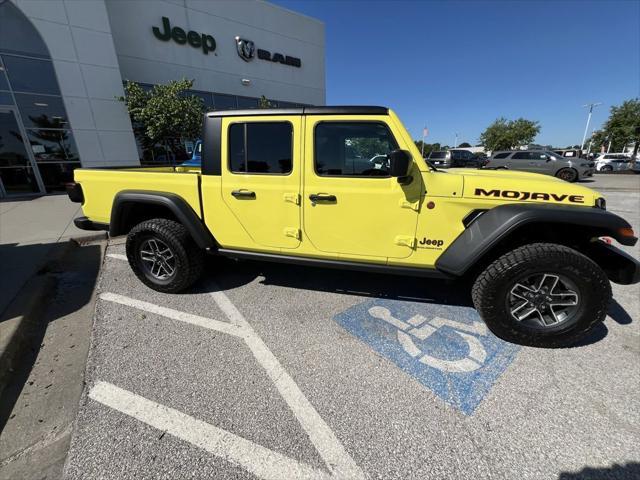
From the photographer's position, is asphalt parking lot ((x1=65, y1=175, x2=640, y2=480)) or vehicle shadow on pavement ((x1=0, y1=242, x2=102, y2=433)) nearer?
asphalt parking lot ((x1=65, y1=175, x2=640, y2=480))

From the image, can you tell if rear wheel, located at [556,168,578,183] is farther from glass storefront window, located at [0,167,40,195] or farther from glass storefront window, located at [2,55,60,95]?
glass storefront window, located at [0,167,40,195]

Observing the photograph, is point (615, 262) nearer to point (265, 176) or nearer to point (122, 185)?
point (265, 176)

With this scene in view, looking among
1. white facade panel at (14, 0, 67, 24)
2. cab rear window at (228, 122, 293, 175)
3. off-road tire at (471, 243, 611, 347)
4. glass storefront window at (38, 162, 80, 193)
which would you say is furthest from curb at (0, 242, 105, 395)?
white facade panel at (14, 0, 67, 24)

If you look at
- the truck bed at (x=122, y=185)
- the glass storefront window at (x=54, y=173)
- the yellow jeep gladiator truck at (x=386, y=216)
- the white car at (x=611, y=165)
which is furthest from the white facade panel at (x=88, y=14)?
the white car at (x=611, y=165)

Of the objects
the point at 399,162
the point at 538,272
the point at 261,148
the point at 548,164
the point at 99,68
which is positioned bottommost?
the point at 538,272

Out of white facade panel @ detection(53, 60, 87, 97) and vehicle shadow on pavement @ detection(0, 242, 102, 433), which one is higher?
white facade panel @ detection(53, 60, 87, 97)

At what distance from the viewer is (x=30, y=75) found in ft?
31.3

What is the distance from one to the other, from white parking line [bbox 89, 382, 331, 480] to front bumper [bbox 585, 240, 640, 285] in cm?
281

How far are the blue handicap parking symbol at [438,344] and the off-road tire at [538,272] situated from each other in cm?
20

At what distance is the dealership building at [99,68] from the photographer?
946 cm

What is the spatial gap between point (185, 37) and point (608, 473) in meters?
17.5

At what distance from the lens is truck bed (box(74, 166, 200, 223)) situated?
300 cm

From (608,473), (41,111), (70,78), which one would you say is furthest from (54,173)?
(608,473)

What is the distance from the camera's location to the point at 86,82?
10375 millimetres
